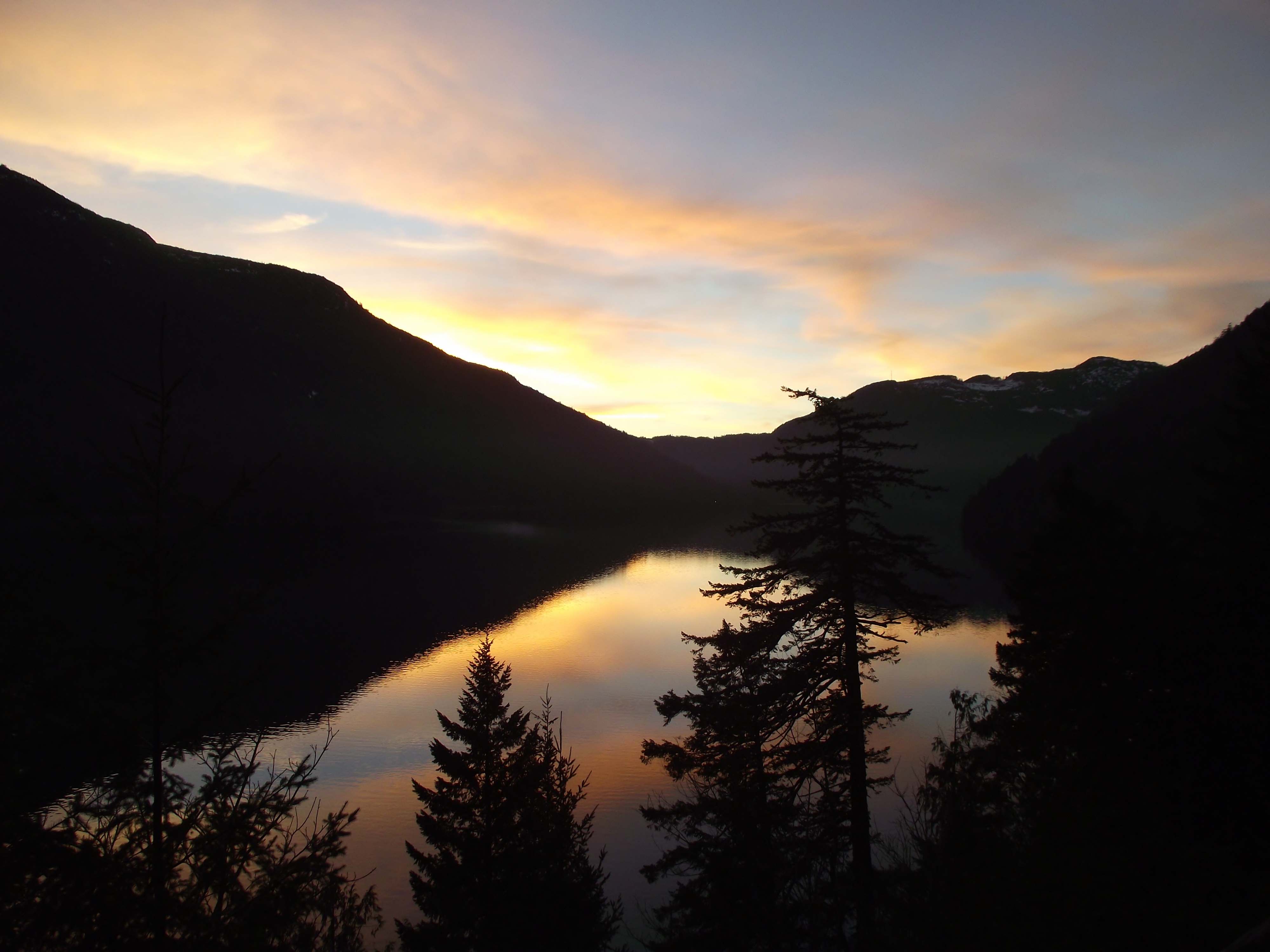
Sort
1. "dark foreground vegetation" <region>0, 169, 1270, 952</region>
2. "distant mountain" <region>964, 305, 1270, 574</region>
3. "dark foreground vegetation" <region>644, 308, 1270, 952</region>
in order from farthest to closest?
"distant mountain" <region>964, 305, 1270, 574</region>
"dark foreground vegetation" <region>644, 308, 1270, 952</region>
"dark foreground vegetation" <region>0, 169, 1270, 952</region>

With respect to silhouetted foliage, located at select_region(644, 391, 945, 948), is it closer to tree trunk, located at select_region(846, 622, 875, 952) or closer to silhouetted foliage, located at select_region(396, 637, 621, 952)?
tree trunk, located at select_region(846, 622, 875, 952)

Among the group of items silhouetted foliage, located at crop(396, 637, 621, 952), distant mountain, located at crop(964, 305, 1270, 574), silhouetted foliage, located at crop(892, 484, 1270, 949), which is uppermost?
distant mountain, located at crop(964, 305, 1270, 574)

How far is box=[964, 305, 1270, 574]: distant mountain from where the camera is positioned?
217 ft

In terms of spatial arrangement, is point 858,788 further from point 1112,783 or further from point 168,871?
point 168,871

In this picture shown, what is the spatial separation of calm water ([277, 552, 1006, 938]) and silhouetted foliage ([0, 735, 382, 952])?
46.1 ft

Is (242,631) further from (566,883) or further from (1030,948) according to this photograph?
(1030,948)

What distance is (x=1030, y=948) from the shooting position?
8.12 m

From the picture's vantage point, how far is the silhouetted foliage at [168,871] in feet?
17.5

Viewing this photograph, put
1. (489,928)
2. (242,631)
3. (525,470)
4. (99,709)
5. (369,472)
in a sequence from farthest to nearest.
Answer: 1. (525,470)
2. (369,472)
3. (242,631)
4. (489,928)
5. (99,709)

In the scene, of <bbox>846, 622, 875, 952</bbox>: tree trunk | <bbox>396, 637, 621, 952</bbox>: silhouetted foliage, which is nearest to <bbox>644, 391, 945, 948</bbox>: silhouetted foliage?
<bbox>846, 622, 875, 952</bbox>: tree trunk

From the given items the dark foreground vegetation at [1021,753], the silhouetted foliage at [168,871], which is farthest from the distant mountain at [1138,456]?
the silhouetted foliage at [168,871]

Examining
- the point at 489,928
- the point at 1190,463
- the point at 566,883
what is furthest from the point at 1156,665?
the point at 489,928

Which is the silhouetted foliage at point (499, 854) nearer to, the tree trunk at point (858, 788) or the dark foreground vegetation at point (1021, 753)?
the dark foreground vegetation at point (1021, 753)

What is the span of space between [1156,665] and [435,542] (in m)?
106
